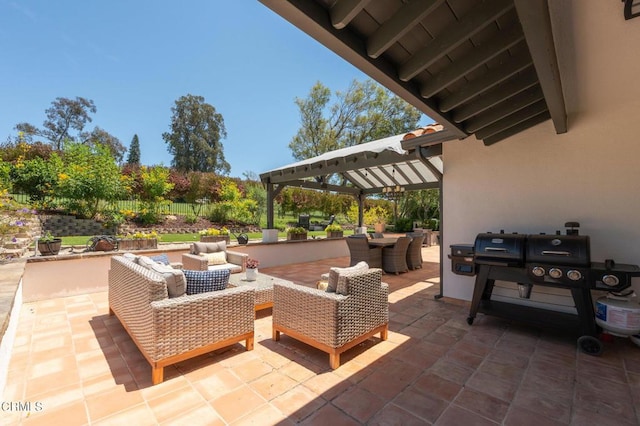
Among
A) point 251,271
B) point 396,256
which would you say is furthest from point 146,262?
point 396,256

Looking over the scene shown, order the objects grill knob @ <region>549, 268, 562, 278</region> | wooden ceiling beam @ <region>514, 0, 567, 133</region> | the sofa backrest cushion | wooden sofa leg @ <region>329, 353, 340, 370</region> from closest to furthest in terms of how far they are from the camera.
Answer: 1. wooden ceiling beam @ <region>514, 0, 567, 133</region>
2. wooden sofa leg @ <region>329, 353, 340, 370</region>
3. grill knob @ <region>549, 268, 562, 278</region>
4. the sofa backrest cushion

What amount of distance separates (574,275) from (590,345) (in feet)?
2.44

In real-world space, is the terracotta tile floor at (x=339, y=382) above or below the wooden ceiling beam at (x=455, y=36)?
below

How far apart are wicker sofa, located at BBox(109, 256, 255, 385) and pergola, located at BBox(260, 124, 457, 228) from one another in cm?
373

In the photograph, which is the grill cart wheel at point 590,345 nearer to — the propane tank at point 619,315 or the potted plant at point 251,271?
the propane tank at point 619,315

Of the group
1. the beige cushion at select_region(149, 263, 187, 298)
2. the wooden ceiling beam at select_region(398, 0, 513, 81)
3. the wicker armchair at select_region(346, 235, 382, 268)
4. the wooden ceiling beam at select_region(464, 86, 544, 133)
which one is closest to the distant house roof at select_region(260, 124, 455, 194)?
the wooden ceiling beam at select_region(464, 86, 544, 133)

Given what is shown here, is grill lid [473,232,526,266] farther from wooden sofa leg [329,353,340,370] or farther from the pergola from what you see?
wooden sofa leg [329,353,340,370]

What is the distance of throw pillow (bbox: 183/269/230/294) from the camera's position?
2752 mm

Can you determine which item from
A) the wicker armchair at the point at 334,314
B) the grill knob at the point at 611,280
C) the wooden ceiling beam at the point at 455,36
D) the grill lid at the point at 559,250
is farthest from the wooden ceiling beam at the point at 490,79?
the grill knob at the point at 611,280

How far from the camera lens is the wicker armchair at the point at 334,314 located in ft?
8.43

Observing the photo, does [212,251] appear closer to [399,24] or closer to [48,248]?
[48,248]

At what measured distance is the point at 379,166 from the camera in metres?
6.38

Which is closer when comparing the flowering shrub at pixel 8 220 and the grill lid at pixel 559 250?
the grill lid at pixel 559 250

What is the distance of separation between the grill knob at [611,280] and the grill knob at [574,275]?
0.20 metres
